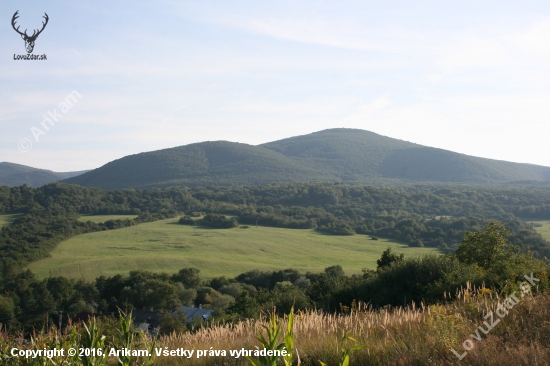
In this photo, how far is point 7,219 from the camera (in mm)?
89500

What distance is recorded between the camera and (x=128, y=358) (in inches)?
181

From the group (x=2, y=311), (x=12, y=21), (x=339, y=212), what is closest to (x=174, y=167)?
(x=339, y=212)

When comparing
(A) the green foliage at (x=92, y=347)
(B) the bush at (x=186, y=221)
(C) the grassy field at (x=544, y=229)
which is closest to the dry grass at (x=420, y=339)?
(A) the green foliage at (x=92, y=347)

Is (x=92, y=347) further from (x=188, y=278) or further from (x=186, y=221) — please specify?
(x=186, y=221)

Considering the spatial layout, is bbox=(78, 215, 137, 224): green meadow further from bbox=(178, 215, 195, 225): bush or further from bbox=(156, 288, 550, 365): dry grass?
bbox=(156, 288, 550, 365): dry grass

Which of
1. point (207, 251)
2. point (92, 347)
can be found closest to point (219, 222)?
point (207, 251)

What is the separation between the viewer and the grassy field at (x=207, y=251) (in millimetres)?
58125

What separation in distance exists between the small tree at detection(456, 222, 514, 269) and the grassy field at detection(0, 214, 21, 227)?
84428 mm

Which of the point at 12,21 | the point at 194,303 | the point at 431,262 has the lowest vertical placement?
the point at 194,303

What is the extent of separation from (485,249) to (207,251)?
57.2 m

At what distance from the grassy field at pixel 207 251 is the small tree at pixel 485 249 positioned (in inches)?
1342

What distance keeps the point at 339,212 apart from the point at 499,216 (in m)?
38.9

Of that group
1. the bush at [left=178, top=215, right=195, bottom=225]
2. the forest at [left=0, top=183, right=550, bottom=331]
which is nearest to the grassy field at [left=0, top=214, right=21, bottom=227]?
the forest at [left=0, top=183, right=550, bottom=331]

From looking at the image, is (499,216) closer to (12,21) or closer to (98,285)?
(98,285)
